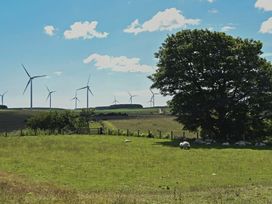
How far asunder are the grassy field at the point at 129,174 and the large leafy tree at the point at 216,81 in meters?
13.0

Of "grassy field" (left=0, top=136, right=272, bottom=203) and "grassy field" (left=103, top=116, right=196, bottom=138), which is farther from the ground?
"grassy field" (left=103, top=116, right=196, bottom=138)

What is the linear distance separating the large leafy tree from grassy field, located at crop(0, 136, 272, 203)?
42.7 ft

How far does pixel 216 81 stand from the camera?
6550 cm

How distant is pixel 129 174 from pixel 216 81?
3604 cm

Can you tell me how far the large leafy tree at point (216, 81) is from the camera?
2507 inches

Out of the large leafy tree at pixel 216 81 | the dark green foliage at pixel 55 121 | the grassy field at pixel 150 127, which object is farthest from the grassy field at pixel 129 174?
the dark green foliage at pixel 55 121

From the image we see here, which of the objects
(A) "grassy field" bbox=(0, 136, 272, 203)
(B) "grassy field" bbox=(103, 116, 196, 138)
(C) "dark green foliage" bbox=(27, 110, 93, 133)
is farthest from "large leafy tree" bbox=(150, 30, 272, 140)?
(C) "dark green foliage" bbox=(27, 110, 93, 133)

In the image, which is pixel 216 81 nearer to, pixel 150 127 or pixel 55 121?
pixel 55 121

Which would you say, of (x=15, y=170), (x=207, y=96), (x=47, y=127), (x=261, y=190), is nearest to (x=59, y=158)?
(x=15, y=170)

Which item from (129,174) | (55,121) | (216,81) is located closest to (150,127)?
(55,121)

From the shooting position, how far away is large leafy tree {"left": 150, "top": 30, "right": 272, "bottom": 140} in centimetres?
6369

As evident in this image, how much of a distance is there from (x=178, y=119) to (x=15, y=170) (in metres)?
35.1

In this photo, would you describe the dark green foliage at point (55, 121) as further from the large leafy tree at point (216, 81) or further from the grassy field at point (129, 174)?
the grassy field at point (129, 174)

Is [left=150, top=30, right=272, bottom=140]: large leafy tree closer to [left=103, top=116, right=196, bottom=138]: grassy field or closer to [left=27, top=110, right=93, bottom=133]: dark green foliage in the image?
[left=103, top=116, right=196, bottom=138]: grassy field
